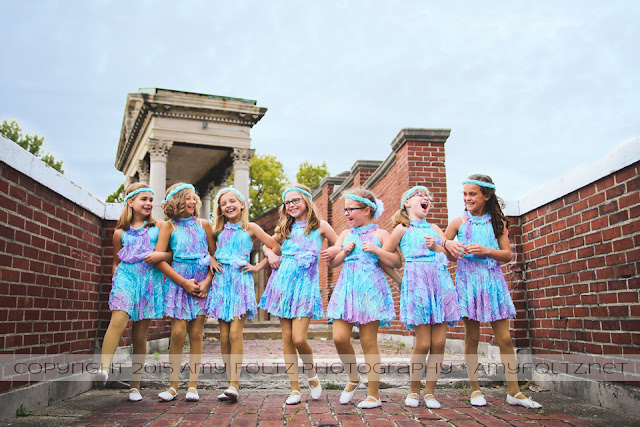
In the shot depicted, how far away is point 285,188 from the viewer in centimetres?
418

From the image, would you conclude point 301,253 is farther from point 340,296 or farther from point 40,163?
point 40,163

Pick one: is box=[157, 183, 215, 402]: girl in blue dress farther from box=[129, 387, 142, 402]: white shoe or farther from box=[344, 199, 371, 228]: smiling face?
box=[344, 199, 371, 228]: smiling face

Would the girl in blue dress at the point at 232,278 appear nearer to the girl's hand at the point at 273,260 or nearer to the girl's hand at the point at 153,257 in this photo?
the girl's hand at the point at 273,260

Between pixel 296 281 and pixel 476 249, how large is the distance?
1353 mm

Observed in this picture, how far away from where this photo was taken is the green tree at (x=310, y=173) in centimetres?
3272

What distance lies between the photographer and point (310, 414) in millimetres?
3332

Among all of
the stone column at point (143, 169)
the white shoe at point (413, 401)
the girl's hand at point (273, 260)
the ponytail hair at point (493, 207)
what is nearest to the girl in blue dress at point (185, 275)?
the girl's hand at point (273, 260)

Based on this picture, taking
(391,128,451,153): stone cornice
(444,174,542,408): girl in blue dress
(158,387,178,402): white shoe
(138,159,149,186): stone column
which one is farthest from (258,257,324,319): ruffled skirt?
(138,159,149,186): stone column

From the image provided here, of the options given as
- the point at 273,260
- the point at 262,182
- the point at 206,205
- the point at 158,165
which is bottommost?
the point at 273,260

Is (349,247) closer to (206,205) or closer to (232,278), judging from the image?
(232,278)

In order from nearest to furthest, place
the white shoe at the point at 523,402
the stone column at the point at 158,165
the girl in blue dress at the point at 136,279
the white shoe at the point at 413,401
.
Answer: the white shoe at the point at 523,402 → the white shoe at the point at 413,401 → the girl in blue dress at the point at 136,279 → the stone column at the point at 158,165

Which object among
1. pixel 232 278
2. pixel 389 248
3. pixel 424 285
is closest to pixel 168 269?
pixel 232 278

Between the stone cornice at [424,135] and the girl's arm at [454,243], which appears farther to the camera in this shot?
the stone cornice at [424,135]

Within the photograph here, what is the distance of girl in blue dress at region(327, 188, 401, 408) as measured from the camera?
12.0 ft
